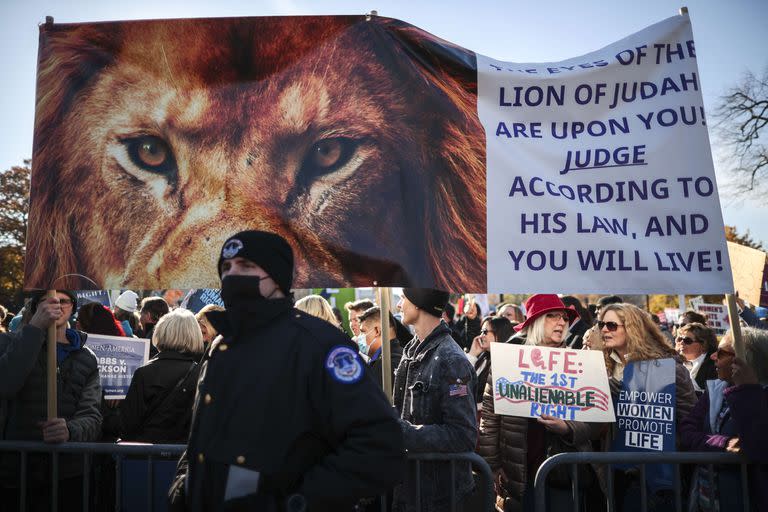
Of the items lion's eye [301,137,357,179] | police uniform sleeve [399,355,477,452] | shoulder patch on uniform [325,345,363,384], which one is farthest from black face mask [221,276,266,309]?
lion's eye [301,137,357,179]

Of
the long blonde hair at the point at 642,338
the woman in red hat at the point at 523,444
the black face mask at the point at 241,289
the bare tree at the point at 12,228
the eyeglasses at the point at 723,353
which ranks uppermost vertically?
the bare tree at the point at 12,228

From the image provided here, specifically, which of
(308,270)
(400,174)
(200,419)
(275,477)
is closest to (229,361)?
(200,419)

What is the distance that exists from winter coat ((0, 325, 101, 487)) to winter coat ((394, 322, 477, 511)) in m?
2.04

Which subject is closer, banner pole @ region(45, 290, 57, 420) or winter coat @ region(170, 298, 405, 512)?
winter coat @ region(170, 298, 405, 512)

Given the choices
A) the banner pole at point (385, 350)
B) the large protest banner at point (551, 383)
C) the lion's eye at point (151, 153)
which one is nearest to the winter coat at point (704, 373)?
the large protest banner at point (551, 383)

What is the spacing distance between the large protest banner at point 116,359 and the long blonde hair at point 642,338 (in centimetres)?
390

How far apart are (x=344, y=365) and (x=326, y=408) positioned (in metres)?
0.16

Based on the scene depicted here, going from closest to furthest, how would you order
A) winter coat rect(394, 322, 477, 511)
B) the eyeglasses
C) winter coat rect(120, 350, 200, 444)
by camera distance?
1. winter coat rect(394, 322, 477, 511)
2. the eyeglasses
3. winter coat rect(120, 350, 200, 444)

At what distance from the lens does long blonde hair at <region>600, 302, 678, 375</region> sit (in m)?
4.05

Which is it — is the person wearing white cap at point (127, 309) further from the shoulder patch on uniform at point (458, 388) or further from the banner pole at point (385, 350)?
the shoulder patch on uniform at point (458, 388)

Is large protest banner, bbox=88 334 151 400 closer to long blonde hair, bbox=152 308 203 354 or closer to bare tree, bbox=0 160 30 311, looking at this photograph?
long blonde hair, bbox=152 308 203 354

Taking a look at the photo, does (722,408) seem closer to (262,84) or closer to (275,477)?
(275,477)

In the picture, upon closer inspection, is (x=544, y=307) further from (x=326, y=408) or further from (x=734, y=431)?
(x=326, y=408)

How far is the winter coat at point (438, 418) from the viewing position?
3.26 metres
